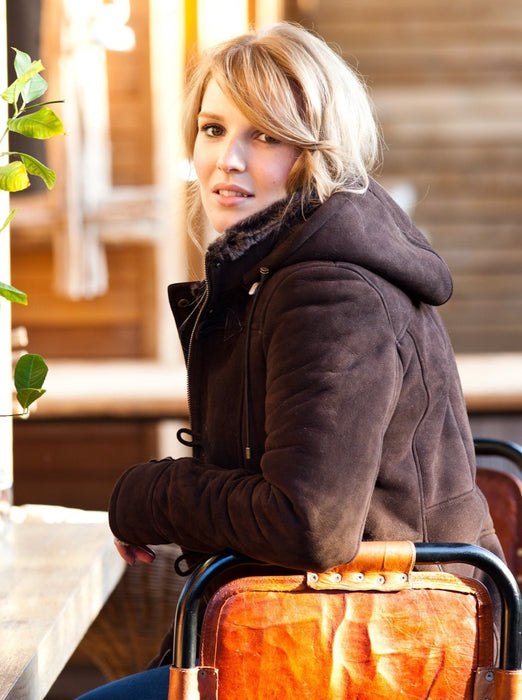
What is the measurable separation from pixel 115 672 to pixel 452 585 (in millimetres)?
1493

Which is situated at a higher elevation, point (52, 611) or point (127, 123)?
Result: point (127, 123)

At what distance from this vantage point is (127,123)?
3.76 meters

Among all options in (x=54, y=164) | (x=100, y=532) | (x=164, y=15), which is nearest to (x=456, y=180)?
(x=164, y=15)

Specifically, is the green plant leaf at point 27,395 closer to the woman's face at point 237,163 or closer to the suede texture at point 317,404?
the suede texture at point 317,404

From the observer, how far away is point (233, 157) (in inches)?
48.9

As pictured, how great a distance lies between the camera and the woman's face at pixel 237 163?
4.07 feet

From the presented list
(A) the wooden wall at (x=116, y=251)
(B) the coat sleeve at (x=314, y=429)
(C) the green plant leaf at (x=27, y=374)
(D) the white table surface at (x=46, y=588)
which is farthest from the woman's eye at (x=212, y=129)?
(A) the wooden wall at (x=116, y=251)

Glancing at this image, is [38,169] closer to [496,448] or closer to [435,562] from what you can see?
[435,562]

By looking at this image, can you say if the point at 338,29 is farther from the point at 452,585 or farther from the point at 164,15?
the point at 452,585

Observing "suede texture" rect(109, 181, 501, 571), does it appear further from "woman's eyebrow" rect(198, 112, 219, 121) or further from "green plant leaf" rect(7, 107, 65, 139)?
"green plant leaf" rect(7, 107, 65, 139)

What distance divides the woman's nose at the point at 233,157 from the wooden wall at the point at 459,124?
2.80 meters

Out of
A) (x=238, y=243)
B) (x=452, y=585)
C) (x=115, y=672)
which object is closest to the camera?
(x=452, y=585)

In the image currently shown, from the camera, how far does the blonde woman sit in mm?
1048

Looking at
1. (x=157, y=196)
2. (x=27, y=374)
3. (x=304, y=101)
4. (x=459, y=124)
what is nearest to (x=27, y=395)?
(x=27, y=374)
